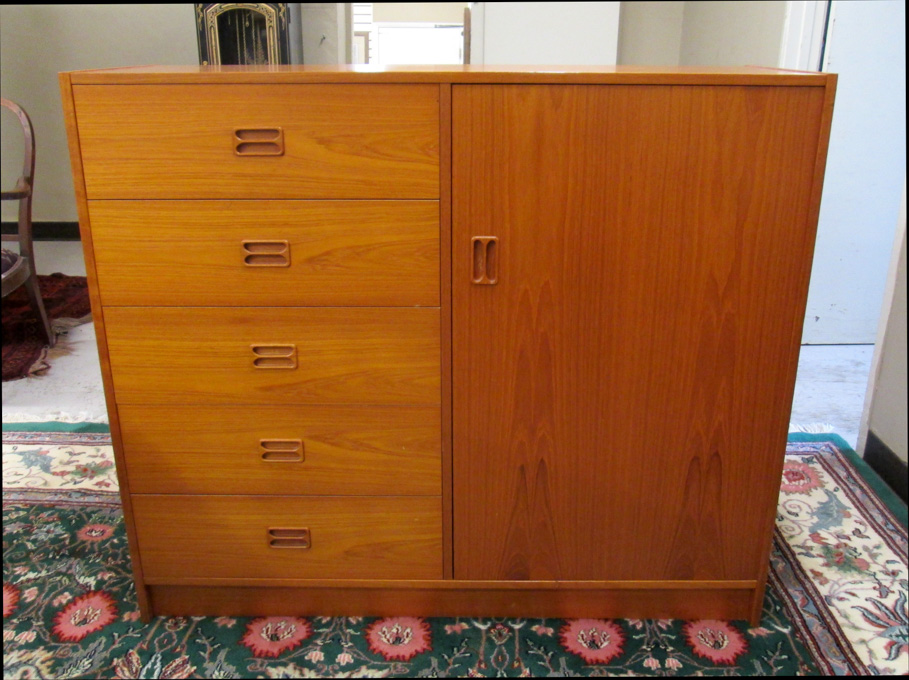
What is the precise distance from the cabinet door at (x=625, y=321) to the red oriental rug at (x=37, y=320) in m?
1.86

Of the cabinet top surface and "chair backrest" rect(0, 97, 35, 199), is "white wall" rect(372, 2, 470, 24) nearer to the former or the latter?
"chair backrest" rect(0, 97, 35, 199)

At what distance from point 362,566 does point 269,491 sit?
0.21 m

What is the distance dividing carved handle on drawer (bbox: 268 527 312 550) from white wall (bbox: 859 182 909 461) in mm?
881

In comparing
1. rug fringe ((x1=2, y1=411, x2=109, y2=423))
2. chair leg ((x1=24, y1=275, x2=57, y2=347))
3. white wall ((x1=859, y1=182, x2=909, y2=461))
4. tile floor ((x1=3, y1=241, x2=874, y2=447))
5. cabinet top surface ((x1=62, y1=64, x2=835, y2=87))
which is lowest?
rug fringe ((x1=2, y1=411, x2=109, y2=423))

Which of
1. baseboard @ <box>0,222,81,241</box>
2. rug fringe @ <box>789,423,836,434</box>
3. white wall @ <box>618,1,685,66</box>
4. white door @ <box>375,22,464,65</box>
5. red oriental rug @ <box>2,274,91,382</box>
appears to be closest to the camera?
rug fringe @ <box>789,423,836,434</box>

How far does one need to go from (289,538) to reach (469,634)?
36 centimetres

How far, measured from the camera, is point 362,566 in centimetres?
129

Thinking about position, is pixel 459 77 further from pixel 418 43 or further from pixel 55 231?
pixel 55 231

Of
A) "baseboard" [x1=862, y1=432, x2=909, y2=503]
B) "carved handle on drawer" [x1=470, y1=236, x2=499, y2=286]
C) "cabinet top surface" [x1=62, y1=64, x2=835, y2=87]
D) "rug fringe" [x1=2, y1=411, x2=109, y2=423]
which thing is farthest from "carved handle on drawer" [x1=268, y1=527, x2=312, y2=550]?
"rug fringe" [x1=2, y1=411, x2=109, y2=423]

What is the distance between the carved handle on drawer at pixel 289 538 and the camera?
1.27m

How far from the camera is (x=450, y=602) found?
52.3 inches

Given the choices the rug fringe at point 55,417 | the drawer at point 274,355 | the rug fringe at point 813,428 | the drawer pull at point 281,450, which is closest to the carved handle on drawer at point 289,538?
the drawer pull at point 281,450

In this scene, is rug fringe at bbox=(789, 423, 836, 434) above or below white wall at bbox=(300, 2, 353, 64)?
below

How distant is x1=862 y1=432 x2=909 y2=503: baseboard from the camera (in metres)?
0.76
